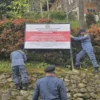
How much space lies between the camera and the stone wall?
46.5ft

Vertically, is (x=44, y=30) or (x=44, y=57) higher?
(x=44, y=30)

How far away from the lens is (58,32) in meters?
16.7

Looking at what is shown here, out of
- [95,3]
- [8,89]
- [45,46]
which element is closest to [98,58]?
[45,46]

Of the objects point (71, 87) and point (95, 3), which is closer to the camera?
point (71, 87)

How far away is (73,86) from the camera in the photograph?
15.1 meters

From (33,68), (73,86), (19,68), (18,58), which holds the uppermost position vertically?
(18,58)

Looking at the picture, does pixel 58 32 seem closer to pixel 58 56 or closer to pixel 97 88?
pixel 58 56

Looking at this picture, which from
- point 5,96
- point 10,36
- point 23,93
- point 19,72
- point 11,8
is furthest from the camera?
point 11,8

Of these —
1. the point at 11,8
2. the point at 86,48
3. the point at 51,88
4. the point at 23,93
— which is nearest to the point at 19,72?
the point at 23,93

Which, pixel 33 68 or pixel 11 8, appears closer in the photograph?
pixel 33 68

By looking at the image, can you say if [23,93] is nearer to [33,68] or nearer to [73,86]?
[73,86]

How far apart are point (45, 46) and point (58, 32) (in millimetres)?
735

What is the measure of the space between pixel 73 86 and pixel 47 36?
8.36 ft

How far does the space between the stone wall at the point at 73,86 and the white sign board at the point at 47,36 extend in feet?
4.63
